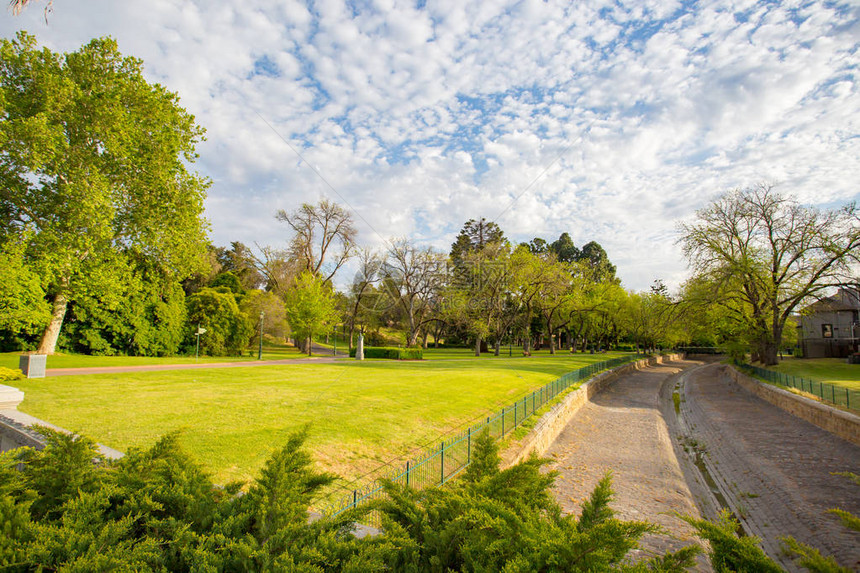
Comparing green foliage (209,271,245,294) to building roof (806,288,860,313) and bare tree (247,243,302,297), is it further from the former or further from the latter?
building roof (806,288,860,313)

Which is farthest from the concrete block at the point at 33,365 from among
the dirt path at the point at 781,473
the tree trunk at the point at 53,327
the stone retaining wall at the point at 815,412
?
the stone retaining wall at the point at 815,412

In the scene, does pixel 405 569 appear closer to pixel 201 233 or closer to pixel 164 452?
pixel 164 452

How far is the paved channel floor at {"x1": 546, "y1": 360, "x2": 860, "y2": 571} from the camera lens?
904 centimetres

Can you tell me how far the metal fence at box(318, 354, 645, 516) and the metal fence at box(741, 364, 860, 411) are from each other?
34.9ft

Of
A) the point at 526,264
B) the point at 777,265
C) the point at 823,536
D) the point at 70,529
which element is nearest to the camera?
the point at 70,529

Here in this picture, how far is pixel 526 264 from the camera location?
41.8m

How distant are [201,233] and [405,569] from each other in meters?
24.3

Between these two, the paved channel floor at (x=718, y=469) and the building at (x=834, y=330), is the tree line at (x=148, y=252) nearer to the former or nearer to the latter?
the building at (x=834, y=330)

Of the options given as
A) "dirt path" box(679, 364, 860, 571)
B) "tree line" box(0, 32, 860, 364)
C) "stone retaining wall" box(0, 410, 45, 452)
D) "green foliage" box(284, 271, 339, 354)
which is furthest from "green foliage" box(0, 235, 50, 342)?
"dirt path" box(679, 364, 860, 571)

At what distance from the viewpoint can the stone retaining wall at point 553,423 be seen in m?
11.1

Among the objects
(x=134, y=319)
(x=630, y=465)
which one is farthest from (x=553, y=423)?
(x=134, y=319)

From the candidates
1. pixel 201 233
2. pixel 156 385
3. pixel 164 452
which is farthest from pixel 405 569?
pixel 201 233

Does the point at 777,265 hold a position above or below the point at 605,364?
above

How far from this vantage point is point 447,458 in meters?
8.95
